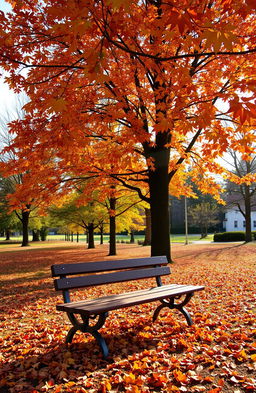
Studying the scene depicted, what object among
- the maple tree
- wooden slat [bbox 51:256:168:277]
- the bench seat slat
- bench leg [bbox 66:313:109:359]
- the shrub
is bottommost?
the shrub

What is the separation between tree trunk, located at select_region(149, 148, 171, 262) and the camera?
11.6 metres

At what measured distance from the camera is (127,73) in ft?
34.6

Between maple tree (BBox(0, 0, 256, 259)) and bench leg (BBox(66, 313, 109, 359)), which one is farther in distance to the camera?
maple tree (BBox(0, 0, 256, 259))

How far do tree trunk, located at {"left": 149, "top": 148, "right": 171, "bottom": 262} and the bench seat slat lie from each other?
21.9ft

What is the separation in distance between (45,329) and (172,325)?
189 centimetres

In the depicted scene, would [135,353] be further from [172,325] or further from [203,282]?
[203,282]

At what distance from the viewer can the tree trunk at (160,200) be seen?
38.1 ft

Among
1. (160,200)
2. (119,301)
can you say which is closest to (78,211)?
(160,200)

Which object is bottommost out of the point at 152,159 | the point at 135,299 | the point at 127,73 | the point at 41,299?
the point at 41,299

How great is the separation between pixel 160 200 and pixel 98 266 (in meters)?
7.17

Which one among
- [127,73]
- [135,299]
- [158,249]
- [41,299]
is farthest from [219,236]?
[135,299]

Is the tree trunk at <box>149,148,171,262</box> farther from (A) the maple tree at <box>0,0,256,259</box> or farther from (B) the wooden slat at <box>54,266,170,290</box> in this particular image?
(B) the wooden slat at <box>54,266,170,290</box>

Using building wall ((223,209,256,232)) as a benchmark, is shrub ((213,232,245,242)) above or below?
below

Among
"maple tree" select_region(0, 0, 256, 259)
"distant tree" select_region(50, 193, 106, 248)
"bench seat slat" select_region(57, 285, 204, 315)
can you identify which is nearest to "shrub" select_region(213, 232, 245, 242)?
"distant tree" select_region(50, 193, 106, 248)
